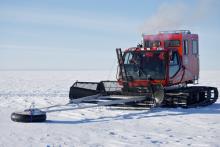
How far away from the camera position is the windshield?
13094 millimetres

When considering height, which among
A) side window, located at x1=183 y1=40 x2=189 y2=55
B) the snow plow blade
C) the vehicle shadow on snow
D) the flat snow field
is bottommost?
the flat snow field

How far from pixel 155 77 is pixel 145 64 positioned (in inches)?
23.1

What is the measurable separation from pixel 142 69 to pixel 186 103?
1.83 metres

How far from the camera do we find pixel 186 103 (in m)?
13.0

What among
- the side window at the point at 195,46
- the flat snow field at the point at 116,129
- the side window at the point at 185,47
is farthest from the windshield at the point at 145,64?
the side window at the point at 195,46

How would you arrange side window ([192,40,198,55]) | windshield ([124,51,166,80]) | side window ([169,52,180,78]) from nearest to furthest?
1. windshield ([124,51,166,80])
2. side window ([169,52,180,78])
3. side window ([192,40,198,55])

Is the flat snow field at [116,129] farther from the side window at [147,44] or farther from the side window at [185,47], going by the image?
the side window at [147,44]

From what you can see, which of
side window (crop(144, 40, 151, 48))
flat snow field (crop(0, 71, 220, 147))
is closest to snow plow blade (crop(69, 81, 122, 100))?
side window (crop(144, 40, 151, 48))

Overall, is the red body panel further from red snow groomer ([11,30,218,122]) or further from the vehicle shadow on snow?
the vehicle shadow on snow

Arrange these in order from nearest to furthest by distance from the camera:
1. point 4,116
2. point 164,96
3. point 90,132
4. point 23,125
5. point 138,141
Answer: point 138,141, point 90,132, point 23,125, point 4,116, point 164,96

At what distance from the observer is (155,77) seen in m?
13.1

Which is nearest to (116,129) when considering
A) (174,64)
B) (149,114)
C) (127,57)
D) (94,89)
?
(149,114)

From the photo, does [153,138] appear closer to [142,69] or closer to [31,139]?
[31,139]

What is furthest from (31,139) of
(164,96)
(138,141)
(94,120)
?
(164,96)
